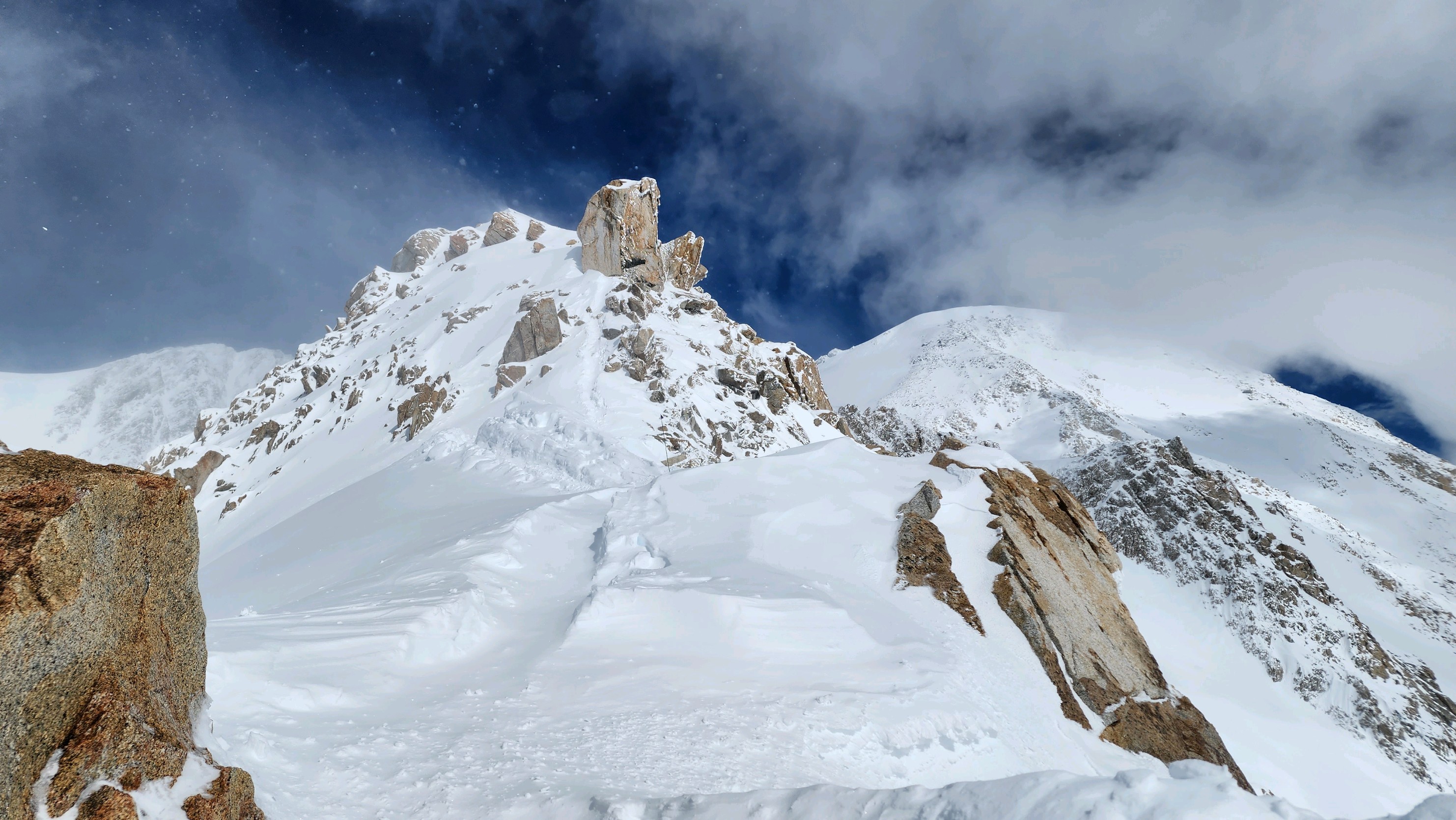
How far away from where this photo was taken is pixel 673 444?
2941 cm

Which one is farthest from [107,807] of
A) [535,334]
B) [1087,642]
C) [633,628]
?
[535,334]

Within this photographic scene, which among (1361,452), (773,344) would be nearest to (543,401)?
(773,344)

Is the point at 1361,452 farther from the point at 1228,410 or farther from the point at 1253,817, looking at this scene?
the point at 1253,817

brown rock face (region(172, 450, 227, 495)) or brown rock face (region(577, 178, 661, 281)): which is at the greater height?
brown rock face (region(577, 178, 661, 281))

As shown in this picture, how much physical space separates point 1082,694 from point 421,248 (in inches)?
3638

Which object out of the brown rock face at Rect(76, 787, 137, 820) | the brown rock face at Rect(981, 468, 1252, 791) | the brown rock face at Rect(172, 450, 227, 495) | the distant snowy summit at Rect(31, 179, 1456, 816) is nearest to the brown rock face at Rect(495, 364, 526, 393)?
the distant snowy summit at Rect(31, 179, 1456, 816)

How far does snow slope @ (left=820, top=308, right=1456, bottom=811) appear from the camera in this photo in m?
30.6

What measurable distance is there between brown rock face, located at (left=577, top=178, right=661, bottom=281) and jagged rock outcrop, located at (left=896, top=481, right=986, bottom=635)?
128 ft

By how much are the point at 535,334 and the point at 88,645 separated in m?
40.0

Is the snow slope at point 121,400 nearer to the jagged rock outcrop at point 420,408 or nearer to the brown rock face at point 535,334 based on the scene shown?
the jagged rock outcrop at point 420,408

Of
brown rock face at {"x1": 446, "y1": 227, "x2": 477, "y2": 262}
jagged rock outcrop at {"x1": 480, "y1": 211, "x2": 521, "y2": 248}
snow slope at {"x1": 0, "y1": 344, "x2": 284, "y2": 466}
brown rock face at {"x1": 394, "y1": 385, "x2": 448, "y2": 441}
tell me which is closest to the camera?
brown rock face at {"x1": 394, "y1": 385, "x2": 448, "y2": 441}

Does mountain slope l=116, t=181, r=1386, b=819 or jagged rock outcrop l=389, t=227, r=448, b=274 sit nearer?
mountain slope l=116, t=181, r=1386, b=819

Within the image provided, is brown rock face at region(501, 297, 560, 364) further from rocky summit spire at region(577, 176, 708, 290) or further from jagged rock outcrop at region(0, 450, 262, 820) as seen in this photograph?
jagged rock outcrop at region(0, 450, 262, 820)

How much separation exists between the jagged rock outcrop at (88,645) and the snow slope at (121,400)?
123007 mm
